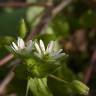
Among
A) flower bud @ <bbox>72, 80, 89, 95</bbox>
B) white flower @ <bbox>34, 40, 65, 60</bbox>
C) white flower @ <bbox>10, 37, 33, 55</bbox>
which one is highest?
white flower @ <bbox>10, 37, 33, 55</bbox>

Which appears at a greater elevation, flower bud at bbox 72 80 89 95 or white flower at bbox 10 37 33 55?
white flower at bbox 10 37 33 55

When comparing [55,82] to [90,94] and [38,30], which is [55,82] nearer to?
[90,94]

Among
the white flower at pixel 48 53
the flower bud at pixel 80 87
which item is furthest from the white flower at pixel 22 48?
the flower bud at pixel 80 87

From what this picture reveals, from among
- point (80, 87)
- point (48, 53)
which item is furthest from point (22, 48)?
point (80, 87)

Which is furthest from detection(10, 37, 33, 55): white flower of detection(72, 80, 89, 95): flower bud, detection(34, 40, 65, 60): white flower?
detection(72, 80, 89, 95): flower bud

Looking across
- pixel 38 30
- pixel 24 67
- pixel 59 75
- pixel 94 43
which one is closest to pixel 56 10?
pixel 38 30

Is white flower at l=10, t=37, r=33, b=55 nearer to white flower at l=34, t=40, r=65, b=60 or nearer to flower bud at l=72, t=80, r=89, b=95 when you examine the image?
white flower at l=34, t=40, r=65, b=60

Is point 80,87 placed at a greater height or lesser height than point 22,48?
lesser

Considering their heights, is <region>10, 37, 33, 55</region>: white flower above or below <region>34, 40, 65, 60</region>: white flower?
above

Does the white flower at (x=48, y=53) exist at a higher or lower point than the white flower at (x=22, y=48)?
lower

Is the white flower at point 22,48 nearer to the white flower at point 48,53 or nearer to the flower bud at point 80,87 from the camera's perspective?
Answer: the white flower at point 48,53

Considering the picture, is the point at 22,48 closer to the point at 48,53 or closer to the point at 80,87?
the point at 48,53
